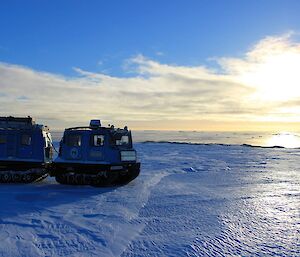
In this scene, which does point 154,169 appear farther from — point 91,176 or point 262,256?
point 262,256

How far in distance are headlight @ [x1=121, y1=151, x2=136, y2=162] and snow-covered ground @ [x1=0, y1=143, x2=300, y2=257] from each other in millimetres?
871

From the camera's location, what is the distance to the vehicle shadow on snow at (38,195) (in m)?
7.87

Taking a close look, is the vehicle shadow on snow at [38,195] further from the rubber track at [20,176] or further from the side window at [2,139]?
the side window at [2,139]

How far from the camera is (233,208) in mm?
8258

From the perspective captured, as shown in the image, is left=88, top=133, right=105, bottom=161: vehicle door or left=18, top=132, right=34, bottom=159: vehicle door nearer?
left=88, top=133, right=105, bottom=161: vehicle door

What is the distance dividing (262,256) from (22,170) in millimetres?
9048

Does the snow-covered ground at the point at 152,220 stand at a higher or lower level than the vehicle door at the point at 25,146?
lower

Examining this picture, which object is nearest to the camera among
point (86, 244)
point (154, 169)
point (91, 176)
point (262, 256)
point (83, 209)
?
point (262, 256)

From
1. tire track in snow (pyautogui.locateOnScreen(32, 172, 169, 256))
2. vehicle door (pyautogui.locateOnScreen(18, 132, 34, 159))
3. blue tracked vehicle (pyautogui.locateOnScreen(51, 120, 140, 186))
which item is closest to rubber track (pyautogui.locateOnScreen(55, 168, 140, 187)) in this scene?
blue tracked vehicle (pyautogui.locateOnScreen(51, 120, 140, 186))

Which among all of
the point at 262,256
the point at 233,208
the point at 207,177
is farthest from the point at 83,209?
the point at 207,177

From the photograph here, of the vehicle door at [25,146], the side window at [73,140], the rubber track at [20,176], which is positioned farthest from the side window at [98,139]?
the vehicle door at [25,146]

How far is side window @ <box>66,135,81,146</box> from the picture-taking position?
11789 millimetres

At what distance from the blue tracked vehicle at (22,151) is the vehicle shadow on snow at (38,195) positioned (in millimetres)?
396

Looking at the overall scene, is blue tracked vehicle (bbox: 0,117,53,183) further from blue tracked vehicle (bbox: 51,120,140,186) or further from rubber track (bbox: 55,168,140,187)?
rubber track (bbox: 55,168,140,187)
